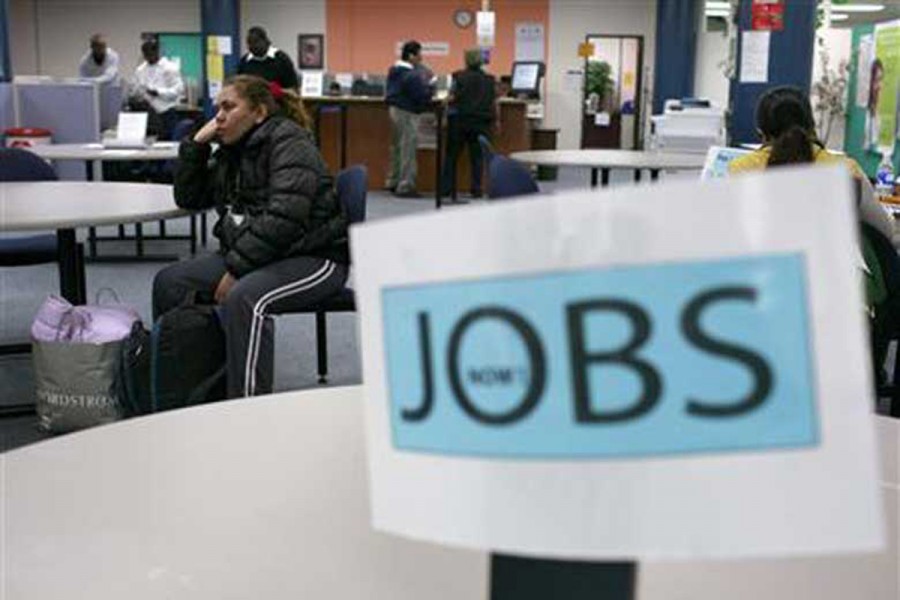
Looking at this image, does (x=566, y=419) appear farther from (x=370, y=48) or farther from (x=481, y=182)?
(x=370, y=48)

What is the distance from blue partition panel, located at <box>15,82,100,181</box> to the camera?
6883 mm

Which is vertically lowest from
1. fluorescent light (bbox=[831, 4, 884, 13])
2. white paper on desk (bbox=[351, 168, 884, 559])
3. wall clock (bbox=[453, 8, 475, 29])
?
white paper on desk (bbox=[351, 168, 884, 559])

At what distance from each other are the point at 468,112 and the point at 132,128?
4008 millimetres

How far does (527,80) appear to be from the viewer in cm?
1170

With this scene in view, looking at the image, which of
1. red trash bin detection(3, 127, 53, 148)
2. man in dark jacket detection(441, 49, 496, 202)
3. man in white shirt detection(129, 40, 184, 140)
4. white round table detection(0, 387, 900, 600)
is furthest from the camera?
man in dark jacket detection(441, 49, 496, 202)

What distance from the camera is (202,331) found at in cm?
299

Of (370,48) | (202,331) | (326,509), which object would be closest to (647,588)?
(326,509)

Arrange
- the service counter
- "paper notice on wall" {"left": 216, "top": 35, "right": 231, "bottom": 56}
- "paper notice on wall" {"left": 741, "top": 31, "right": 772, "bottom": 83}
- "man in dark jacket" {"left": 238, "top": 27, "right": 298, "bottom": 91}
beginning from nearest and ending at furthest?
"paper notice on wall" {"left": 741, "top": 31, "right": 772, "bottom": 83} → "man in dark jacket" {"left": 238, "top": 27, "right": 298, "bottom": 91} → the service counter → "paper notice on wall" {"left": 216, "top": 35, "right": 231, "bottom": 56}

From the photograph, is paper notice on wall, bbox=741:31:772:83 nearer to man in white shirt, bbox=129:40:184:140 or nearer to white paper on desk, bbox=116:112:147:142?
white paper on desk, bbox=116:112:147:142

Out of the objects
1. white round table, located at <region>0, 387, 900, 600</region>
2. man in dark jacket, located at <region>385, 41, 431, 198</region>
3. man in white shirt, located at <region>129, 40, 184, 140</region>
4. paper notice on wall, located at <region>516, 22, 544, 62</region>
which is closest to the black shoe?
man in dark jacket, located at <region>385, 41, 431, 198</region>

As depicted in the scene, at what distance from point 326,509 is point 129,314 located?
2545 mm

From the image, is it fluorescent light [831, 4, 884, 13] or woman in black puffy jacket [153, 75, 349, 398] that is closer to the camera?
woman in black puffy jacket [153, 75, 349, 398]

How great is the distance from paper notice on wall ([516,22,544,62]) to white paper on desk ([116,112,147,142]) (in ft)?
31.8

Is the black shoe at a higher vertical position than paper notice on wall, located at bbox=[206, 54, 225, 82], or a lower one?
lower
